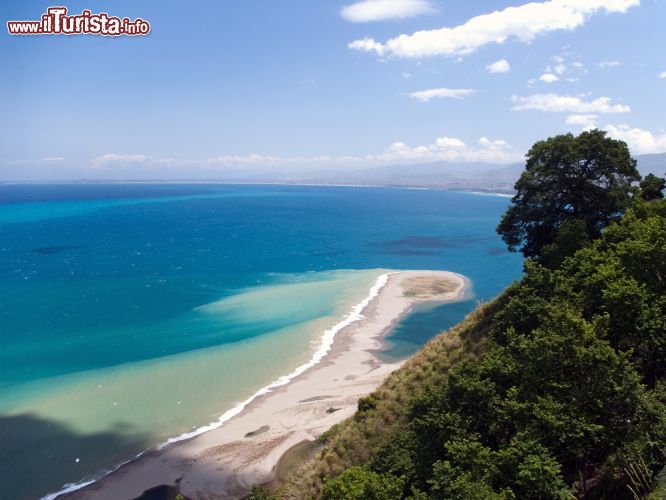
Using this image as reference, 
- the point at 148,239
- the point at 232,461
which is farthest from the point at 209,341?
the point at 148,239

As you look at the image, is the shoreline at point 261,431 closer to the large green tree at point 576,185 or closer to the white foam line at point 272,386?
the white foam line at point 272,386

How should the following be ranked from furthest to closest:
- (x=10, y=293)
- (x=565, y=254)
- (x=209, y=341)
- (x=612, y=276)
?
(x=10, y=293) < (x=209, y=341) < (x=565, y=254) < (x=612, y=276)

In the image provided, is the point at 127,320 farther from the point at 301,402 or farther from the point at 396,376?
the point at 396,376

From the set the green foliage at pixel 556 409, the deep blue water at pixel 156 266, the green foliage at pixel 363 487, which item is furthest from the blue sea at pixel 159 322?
the green foliage at pixel 556 409

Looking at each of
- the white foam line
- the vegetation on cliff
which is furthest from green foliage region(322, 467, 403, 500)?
the white foam line

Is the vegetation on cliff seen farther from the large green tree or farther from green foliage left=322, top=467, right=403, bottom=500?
the large green tree

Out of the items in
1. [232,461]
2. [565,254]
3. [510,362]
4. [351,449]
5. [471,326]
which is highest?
[565,254]

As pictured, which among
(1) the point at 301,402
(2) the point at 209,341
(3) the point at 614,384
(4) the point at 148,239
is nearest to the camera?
(3) the point at 614,384
